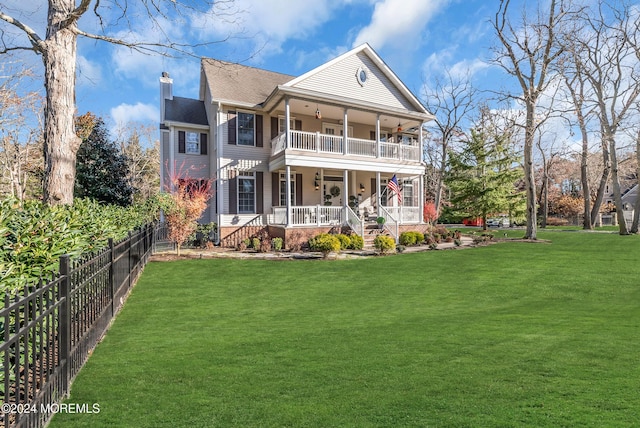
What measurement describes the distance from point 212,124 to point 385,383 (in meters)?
16.9

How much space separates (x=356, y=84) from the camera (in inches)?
709

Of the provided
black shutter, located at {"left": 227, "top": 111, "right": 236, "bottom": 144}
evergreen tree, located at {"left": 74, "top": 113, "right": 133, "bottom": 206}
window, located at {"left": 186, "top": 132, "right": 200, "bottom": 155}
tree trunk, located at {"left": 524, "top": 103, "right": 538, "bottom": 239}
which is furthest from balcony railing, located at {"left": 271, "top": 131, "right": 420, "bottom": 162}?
evergreen tree, located at {"left": 74, "top": 113, "right": 133, "bottom": 206}

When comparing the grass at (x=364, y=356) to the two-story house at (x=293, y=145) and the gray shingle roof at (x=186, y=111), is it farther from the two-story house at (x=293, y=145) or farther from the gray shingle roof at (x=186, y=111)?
the gray shingle roof at (x=186, y=111)

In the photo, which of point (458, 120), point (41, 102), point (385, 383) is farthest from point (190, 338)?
point (458, 120)

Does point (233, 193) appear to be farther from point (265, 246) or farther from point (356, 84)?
point (356, 84)

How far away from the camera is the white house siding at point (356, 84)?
16.9 meters

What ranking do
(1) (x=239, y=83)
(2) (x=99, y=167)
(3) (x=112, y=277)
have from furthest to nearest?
(2) (x=99, y=167) → (1) (x=239, y=83) → (3) (x=112, y=277)

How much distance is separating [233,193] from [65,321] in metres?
13.6

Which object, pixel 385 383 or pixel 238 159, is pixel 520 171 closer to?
pixel 238 159

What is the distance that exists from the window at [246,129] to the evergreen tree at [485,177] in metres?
15.3

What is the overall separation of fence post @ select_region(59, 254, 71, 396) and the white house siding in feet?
48.0

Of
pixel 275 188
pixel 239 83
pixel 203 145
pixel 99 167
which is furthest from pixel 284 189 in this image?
pixel 99 167

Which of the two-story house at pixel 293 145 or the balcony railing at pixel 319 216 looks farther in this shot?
the two-story house at pixel 293 145

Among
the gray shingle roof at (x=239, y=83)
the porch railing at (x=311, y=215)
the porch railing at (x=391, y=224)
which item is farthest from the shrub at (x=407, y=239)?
the gray shingle roof at (x=239, y=83)
